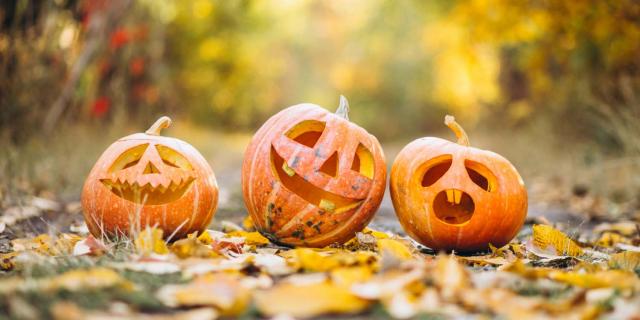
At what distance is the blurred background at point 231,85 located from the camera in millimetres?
5082

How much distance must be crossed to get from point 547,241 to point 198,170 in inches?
63.1

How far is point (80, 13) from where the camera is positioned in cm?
592

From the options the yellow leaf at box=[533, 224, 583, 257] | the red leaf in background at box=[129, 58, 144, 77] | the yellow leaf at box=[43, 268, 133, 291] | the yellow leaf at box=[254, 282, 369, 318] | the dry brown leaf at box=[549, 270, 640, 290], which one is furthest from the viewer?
the red leaf in background at box=[129, 58, 144, 77]

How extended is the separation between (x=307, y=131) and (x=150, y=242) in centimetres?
102

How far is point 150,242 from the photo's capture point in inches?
85.9

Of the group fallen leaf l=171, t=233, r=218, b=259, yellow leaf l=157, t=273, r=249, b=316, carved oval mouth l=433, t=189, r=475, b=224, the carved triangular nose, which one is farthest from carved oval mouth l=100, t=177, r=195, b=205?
carved oval mouth l=433, t=189, r=475, b=224

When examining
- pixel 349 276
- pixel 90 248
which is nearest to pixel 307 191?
pixel 90 248

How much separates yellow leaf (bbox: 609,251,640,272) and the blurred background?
7.29 feet

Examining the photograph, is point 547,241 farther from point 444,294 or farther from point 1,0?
point 1,0

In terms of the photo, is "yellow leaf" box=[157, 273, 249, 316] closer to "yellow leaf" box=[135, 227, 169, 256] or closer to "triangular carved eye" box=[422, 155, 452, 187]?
"yellow leaf" box=[135, 227, 169, 256]

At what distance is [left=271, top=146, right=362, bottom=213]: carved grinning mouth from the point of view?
2686 millimetres

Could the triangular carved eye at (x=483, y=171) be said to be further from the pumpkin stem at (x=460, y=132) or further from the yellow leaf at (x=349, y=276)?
the yellow leaf at (x=349, y=276)

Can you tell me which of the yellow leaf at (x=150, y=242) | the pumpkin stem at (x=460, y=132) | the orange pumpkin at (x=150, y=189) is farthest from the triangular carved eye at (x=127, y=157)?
the pumpkin stem at (x=460, y=132)

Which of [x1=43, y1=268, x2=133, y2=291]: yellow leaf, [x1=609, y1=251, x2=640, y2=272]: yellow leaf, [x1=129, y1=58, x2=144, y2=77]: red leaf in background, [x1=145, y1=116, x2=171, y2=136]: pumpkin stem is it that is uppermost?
[x1=129, y1=58, x2=144, y2=77]: red leaf in background
